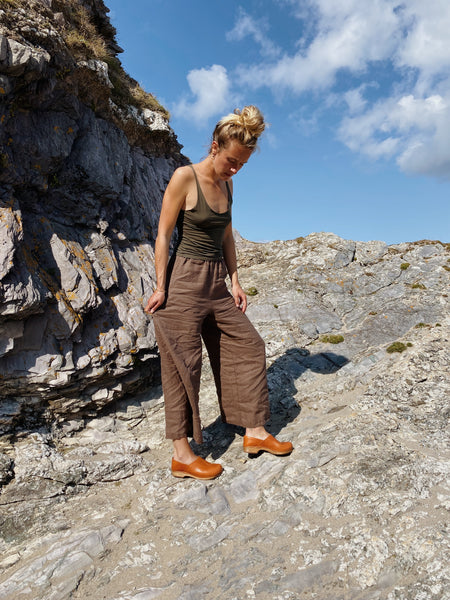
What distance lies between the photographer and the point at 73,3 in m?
9.19

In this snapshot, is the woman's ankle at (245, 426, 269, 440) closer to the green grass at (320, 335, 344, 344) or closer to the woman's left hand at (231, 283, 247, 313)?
the woman's left hand at (231, 283, 247, 313)

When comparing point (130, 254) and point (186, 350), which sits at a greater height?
point (130, 254)

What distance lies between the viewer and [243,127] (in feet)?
15.9

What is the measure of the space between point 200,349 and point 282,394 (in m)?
2.56

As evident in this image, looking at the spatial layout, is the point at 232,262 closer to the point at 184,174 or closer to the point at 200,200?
the point at 200,200

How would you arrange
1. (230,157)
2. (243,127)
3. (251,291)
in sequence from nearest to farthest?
(243,127) < (230,157) < (251,291)

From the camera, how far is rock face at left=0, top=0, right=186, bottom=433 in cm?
610

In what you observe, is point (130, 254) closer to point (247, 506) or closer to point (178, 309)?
point (178, 309)

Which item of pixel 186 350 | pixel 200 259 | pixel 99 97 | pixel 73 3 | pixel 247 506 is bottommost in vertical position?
pixel 247 506

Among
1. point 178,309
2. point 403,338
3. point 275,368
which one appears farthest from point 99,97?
point 403,338

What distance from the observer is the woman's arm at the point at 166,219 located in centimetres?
521

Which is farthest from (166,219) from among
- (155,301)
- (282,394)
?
(282,394)

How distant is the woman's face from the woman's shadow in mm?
4076

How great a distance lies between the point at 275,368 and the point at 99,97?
6707 mm
